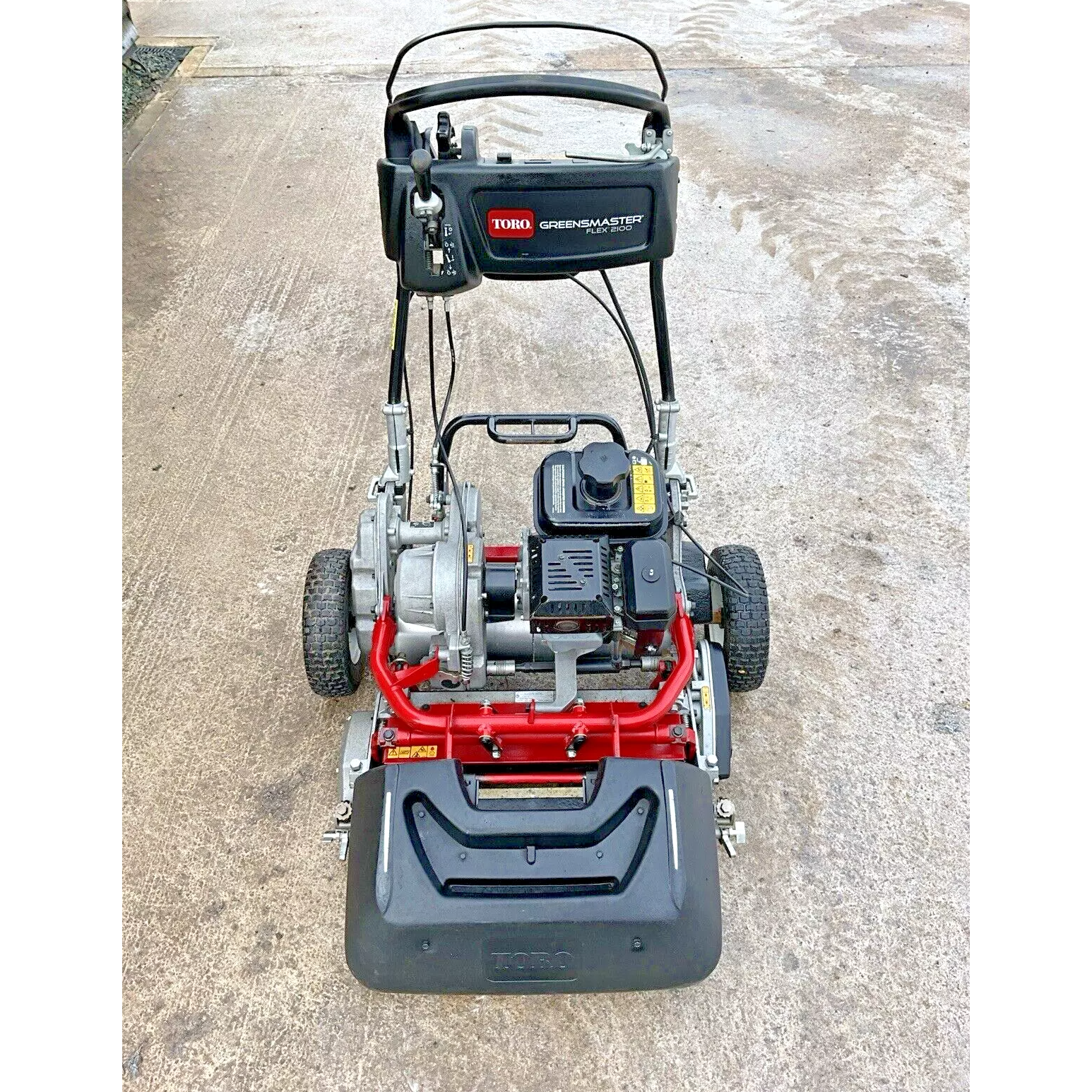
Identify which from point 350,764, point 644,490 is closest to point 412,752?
point 350,764

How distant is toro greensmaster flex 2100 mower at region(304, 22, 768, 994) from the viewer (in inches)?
80.1

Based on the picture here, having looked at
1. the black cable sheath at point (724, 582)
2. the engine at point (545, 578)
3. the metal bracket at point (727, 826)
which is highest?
the engine at point (545, 578)

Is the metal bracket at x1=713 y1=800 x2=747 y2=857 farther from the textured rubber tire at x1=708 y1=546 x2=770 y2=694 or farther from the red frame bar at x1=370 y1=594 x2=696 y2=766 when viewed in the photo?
the textured rubber tire at x1=708 y1=546 x2=770 y2=694

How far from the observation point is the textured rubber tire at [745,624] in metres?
2.77

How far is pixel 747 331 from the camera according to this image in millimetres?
4480

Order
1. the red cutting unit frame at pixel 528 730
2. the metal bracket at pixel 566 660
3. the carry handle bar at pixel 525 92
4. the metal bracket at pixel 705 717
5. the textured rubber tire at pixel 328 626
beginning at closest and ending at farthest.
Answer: the carry handle bar at pixel 525 92
the metal bracket at pixel 566 660
the red cutting unit frame at pixel 528 730
the metal bracket at pixel 705 717
the textured rubber tire at pixel 328 626

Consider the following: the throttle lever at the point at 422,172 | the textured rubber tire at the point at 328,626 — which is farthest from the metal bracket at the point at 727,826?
the throttle lever at the point at 422,172

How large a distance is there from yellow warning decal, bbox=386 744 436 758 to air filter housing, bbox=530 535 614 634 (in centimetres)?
45

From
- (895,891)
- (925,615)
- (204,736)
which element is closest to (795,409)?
(925,615)

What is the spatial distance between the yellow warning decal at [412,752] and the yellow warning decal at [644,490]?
2.53ft

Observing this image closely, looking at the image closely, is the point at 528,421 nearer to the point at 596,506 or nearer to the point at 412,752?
the point at 596,506

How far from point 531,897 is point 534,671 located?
0.71 meters

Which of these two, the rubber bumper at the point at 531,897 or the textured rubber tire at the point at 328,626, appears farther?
the textured rubber tire at the point at 328,626

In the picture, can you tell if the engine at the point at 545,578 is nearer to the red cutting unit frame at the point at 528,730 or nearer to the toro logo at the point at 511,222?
the red cutting unit frame at the point at 528,730
